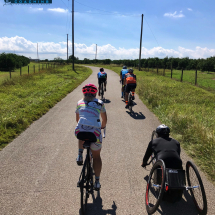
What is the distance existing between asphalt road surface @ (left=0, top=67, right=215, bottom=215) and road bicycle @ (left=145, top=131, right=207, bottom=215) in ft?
0.69

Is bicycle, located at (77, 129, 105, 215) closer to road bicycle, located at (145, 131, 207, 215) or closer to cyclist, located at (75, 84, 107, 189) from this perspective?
cyclist, located at (75, 84, 107, 189)

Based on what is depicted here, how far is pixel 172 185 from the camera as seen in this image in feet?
8.77

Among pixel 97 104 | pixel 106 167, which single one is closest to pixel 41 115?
pixel 106 167

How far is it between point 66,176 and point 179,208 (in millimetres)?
2122

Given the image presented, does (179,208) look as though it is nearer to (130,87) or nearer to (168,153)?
(168,153)

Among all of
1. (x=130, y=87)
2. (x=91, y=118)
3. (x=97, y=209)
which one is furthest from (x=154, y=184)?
(x=130, y=87)

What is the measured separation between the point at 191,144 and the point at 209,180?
64.0 inches

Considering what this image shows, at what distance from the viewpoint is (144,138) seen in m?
5.94

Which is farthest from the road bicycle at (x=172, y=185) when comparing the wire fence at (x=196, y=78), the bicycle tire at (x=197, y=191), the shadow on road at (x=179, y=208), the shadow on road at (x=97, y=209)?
the wire fence at (x=196, y=78)

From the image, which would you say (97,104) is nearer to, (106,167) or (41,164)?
(106,167)

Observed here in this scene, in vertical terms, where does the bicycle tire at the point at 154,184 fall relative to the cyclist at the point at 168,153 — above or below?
below

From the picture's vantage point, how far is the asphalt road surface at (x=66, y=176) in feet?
10.0

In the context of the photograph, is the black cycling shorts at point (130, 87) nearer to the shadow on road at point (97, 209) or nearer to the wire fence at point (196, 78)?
the shadow on road at point (97, 209)

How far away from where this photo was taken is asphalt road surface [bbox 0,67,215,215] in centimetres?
306
